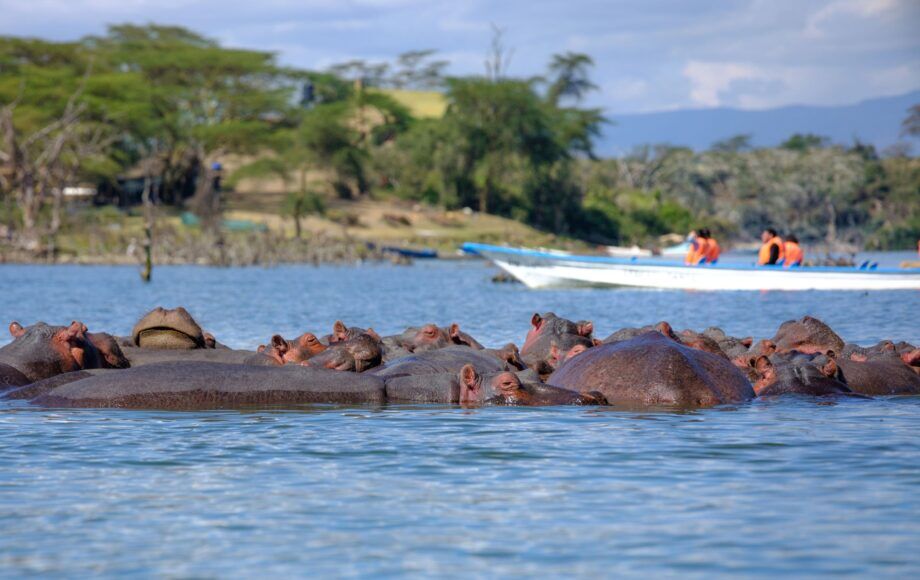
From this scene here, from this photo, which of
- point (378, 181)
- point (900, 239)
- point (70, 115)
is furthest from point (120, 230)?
point (900, 239)

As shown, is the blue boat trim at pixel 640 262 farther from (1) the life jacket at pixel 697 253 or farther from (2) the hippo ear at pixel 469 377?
(2) the hippo ear at pixel 469 377

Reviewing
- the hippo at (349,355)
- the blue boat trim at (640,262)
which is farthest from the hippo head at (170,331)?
the blue boat trim at (640,262)

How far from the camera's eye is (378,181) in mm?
89125

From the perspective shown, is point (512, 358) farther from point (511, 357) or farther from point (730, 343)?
point (730, 343)

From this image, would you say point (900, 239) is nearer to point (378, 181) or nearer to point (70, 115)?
point (378, 181)

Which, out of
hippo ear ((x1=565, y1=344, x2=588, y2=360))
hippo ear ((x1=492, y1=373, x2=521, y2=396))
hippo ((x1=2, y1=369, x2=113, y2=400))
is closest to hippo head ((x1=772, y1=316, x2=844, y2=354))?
hippo ear ((x1=565, y1=344, x2=588, y2=360))

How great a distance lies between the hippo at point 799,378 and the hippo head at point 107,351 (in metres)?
5.70

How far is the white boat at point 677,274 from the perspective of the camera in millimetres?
33344

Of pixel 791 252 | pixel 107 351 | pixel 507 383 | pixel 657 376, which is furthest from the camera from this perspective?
pixel 791 252

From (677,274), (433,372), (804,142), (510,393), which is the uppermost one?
(804,142)

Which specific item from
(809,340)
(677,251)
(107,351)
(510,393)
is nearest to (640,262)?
(809,340)

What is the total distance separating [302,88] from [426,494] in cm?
9516

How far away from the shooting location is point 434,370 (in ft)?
39.5

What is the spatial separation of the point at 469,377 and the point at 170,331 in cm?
346
